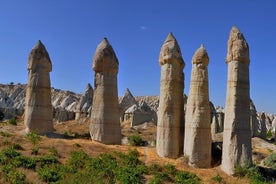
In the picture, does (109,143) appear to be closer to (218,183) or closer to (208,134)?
(208,134)

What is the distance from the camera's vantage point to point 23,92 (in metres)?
102

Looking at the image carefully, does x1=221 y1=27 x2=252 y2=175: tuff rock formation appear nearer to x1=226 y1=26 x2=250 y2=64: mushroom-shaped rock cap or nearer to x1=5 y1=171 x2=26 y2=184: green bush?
x1=226 y1=26 x2=250 y2=64: mushroom-shaped rock cap

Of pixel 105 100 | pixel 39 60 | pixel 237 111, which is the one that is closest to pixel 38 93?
pixel 39 60

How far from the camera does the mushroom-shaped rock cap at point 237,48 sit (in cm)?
1752

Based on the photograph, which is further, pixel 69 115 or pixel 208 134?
pixel 69 115

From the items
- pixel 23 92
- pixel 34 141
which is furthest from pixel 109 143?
pixel 23 92

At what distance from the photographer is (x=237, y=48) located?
17609 millimetres

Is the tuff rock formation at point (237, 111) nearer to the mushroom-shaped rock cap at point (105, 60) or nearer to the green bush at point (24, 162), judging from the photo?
the mushroom-shaped rock cap at point (105, 60)

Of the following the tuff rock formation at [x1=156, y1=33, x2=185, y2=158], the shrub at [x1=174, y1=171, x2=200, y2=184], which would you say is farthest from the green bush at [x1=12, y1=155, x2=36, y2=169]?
the tuff rock formation at [x1=156, y1=33, x2=185, y2=158]

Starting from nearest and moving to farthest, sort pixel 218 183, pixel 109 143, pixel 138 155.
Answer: pixel 218 183
pixel 138 155
pixel 109 143

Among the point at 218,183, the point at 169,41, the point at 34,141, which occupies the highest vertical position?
the point at 169,41

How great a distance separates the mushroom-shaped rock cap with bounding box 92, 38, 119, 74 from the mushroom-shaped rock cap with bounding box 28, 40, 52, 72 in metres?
3.41

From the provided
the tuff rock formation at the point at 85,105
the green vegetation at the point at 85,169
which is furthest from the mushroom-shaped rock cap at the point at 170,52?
the tuff rock formation at the point at 85,105

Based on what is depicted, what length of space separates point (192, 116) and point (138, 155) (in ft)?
12.6
